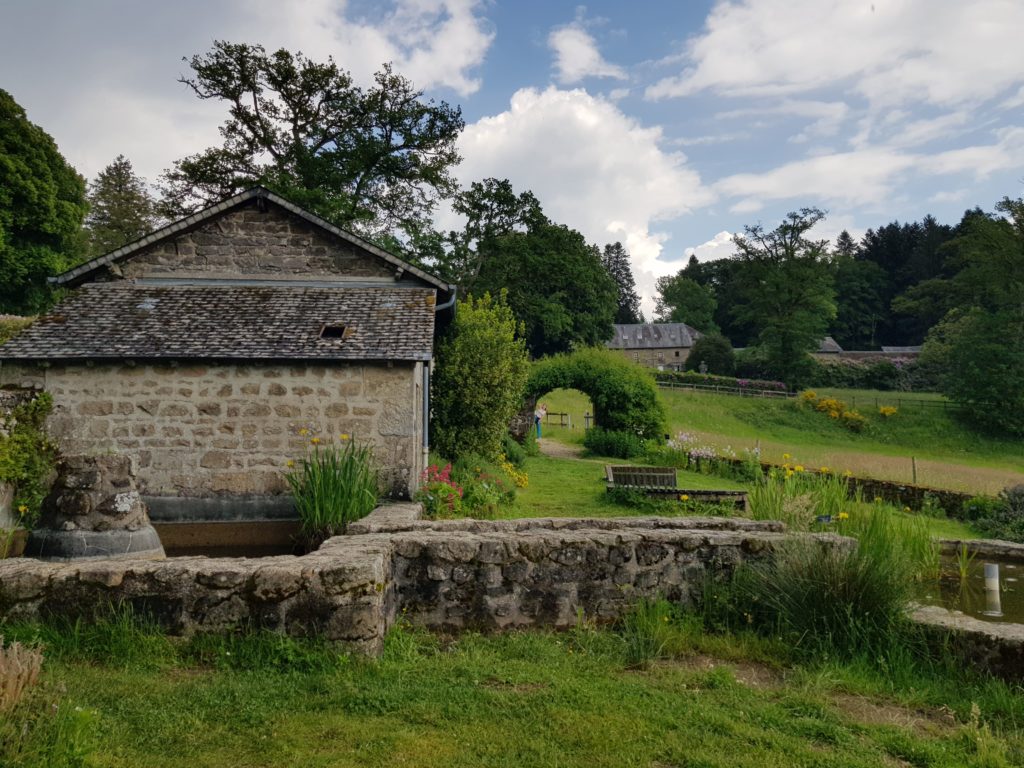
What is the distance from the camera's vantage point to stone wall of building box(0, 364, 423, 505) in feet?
31.5

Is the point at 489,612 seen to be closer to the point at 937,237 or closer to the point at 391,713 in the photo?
the point at 391,713

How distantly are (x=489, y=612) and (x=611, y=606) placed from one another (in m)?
0.99

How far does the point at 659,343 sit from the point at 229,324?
64.5m

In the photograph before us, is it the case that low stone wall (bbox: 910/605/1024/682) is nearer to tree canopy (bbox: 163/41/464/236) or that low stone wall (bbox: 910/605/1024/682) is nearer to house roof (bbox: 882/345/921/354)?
tree canopy (bbox: 163/41/464/236)

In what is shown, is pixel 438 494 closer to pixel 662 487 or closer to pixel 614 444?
pixel 662 487

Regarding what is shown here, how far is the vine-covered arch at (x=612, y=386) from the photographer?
71.3 feet

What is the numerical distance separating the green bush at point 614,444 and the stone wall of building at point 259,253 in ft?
Answer: 38.2

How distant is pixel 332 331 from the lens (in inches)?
408

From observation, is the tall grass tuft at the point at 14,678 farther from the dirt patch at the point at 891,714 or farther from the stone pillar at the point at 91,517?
the dirt patch at the point at 891,714

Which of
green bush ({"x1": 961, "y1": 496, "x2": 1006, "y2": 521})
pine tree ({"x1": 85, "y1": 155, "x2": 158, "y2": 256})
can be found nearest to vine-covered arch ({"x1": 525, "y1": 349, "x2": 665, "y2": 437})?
green bush ({"x1": 961, "y1": 496, "x2": 1006, "y2": 521})

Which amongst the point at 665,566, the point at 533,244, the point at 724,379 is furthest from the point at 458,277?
the point at 665,566

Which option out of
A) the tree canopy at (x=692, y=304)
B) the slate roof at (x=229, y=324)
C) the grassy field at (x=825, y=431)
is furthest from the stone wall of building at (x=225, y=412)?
the tree canopy at (x=692, y=304)

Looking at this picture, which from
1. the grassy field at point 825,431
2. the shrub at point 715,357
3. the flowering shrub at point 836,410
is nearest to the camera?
the grassy field at point 825,431

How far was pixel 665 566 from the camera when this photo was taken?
5.19 meters
